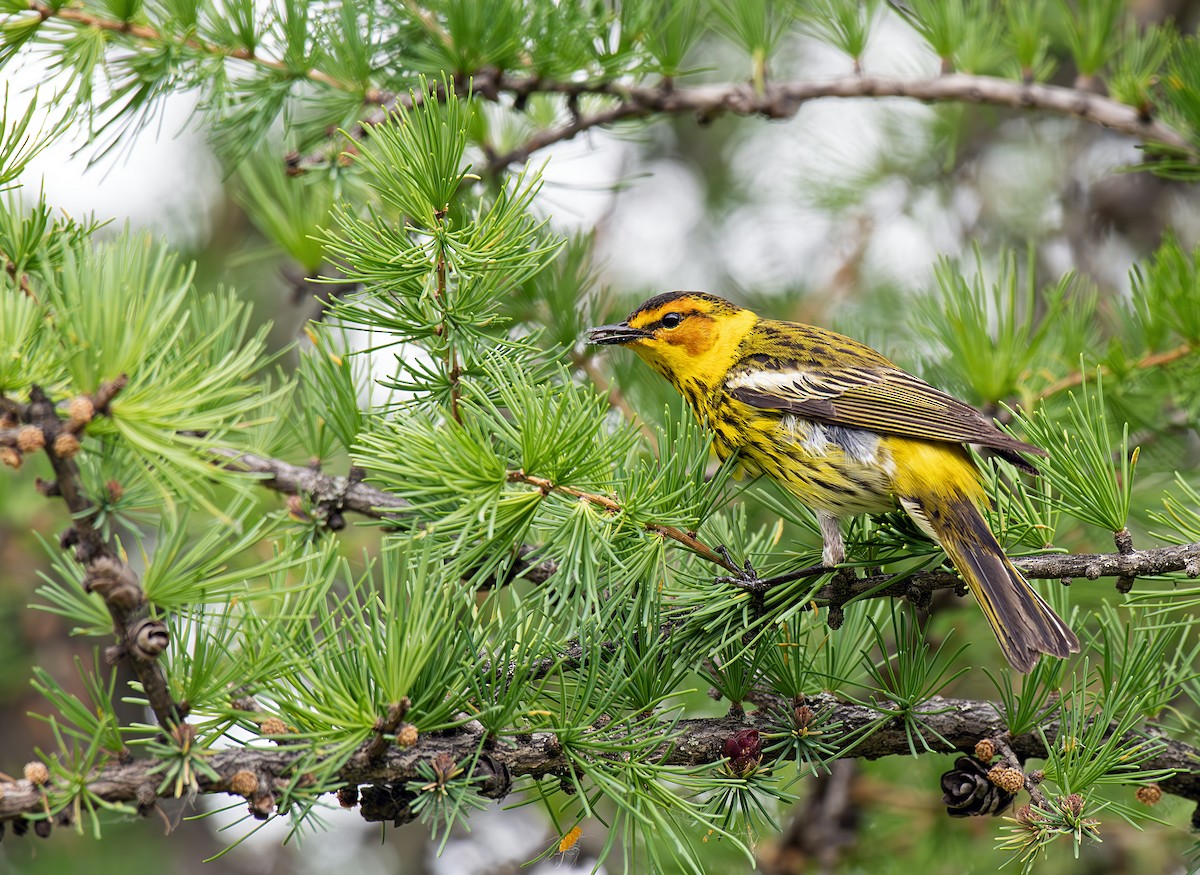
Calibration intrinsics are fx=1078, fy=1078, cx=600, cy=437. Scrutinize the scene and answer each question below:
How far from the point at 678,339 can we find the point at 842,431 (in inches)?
23.3

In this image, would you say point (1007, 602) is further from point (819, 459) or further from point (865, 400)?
point (865, 400)

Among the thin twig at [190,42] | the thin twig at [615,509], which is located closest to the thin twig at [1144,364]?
the thin twig at [615,509]

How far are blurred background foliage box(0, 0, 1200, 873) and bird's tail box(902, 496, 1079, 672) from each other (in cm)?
8

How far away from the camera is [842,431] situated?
9.82 ft

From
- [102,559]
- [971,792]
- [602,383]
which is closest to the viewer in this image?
[102,559]

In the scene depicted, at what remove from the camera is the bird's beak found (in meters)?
3.06

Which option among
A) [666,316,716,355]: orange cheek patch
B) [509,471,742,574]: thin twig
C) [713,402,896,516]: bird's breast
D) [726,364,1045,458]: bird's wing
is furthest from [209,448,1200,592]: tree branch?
[666,316,716,355]: orange cheek patch

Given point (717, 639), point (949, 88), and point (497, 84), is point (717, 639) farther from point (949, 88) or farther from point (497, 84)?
point (949, 88)

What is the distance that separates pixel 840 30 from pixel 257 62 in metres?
1.77

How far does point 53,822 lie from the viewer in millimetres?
1590

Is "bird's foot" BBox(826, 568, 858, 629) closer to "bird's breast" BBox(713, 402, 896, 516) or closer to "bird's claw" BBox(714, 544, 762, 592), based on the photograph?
"bird's claw" BBox(714, 544, 762, 592)

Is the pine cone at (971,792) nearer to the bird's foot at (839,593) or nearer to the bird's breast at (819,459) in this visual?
the bird's foot at (839,593)

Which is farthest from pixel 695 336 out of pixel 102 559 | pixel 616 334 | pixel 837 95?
pixel 102 559

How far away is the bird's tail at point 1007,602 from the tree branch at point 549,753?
15cm
